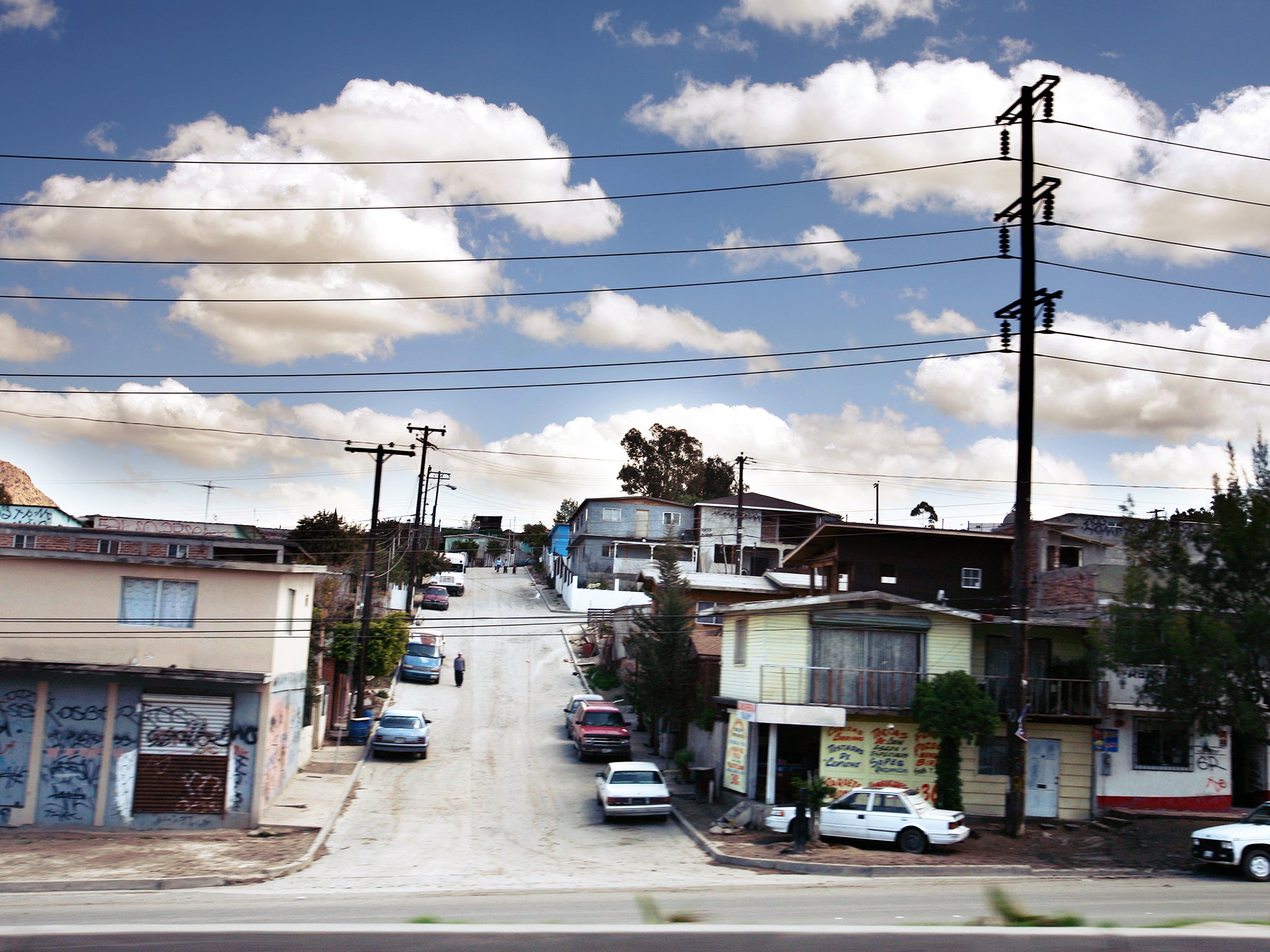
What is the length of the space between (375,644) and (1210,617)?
3133 centimetres

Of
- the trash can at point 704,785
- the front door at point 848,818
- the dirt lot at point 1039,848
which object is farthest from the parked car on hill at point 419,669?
the front door at point 848,818

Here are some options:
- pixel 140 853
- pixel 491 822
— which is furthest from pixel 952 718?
pixel 140 853

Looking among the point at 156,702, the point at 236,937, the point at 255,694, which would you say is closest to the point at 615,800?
the point at 255,694

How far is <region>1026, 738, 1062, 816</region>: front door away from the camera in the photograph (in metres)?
27.9

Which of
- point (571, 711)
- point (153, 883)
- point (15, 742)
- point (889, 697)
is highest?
point (889, 697)

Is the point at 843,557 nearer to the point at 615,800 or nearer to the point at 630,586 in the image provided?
the point at 615,800

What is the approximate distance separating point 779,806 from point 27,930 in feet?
75.3

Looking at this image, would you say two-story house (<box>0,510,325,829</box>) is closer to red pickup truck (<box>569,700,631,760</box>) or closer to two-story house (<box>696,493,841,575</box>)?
red pickup truck (<box>569,700,631,760</box>)

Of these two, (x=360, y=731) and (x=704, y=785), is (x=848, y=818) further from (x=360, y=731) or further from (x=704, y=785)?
(x=360, y=731)

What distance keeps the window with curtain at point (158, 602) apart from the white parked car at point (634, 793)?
1180 centimetres

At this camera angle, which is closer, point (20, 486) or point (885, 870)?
point (885, 870)

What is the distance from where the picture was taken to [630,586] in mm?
68938

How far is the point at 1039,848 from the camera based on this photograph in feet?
78.0

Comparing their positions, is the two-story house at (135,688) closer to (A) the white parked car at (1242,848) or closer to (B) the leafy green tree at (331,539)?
(A) the white parked car at (1242,848)
